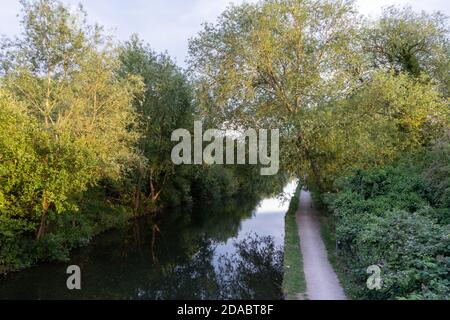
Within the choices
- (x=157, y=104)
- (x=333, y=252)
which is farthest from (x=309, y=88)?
(x=157, y=104)

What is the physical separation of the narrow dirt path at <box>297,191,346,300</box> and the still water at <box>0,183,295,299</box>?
1254mm

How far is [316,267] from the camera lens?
1341cm

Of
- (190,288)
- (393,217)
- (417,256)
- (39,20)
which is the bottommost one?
(190,288)

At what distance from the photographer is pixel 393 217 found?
35.5 feet

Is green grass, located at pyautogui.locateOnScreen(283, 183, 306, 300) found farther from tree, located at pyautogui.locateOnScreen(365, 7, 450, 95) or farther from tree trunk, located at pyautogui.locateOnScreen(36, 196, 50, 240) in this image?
tree, located at pyautogui.locateOnScreen(365, 7, 450, 95)

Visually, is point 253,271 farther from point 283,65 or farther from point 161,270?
point 283,65

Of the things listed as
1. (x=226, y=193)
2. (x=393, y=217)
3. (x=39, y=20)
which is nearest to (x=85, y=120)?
(x=39, y=20)

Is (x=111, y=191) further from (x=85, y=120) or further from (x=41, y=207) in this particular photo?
(x=41, y=207)

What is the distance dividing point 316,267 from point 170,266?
703 cm

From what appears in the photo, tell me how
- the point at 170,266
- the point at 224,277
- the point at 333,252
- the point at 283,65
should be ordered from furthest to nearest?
the point at 283,65 < the point at 170,266 < the point at 333,252 < the point at 224,277

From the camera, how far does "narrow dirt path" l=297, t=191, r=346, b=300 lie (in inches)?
423

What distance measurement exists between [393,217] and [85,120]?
1529 cm

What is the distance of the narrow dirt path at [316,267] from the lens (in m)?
10.8

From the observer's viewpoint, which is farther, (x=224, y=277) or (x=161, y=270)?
(x=161, y=270)
